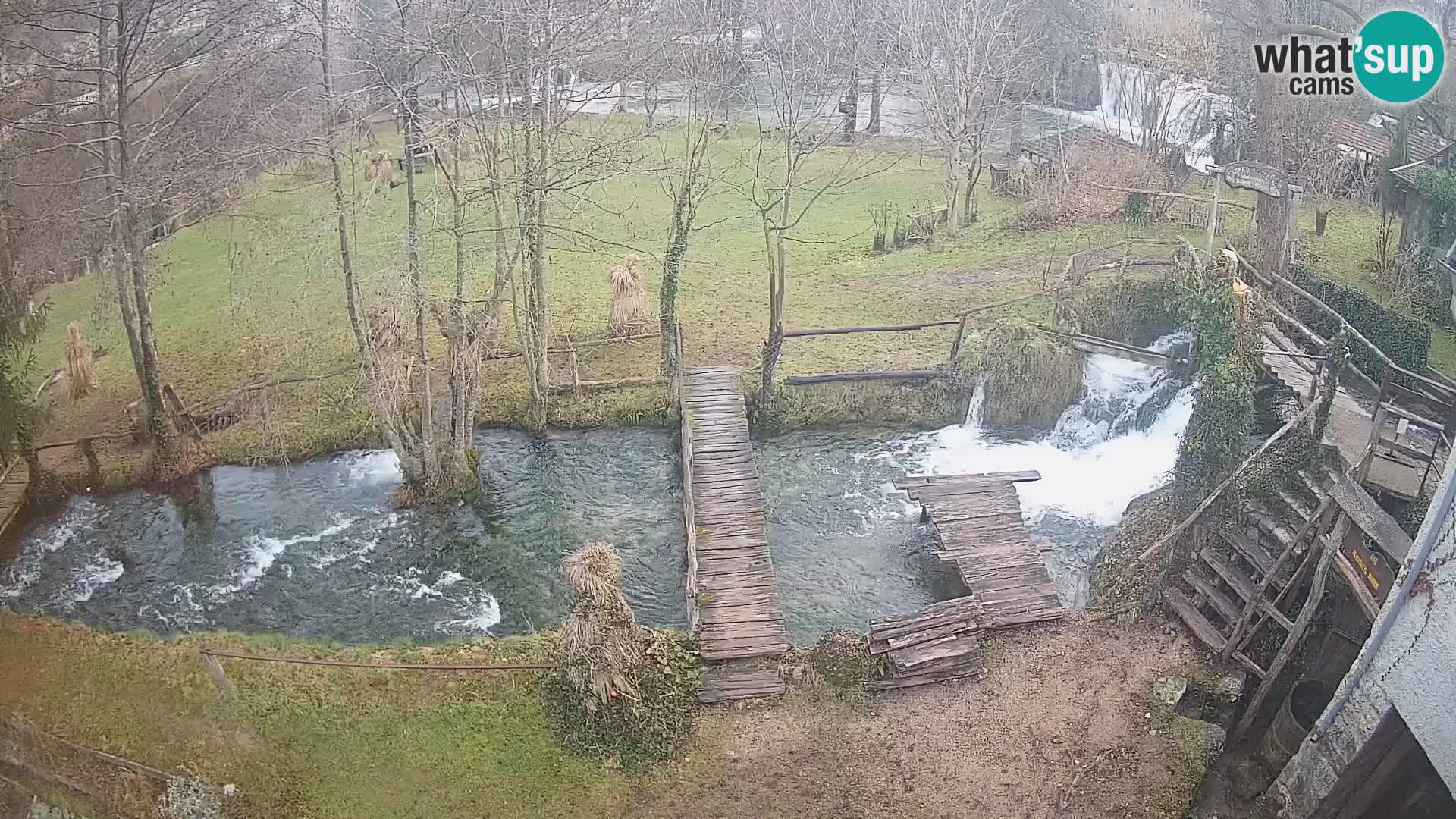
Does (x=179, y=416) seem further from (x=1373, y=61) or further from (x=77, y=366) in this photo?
(x=1373, y=61)

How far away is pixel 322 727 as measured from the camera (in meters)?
13.3

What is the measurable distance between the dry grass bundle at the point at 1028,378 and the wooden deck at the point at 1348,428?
389 cm

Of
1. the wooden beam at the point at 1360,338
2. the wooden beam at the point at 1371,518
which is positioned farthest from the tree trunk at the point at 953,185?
the wooden beam at the point at 1371,518

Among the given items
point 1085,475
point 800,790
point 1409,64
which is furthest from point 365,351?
Answer: point 1409,64

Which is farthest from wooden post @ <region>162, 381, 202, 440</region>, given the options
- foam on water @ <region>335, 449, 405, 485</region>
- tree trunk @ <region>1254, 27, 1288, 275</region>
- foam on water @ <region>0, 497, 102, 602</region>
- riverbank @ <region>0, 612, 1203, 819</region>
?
tree trunk @ <region>1254, 27, 1288, 275</region>

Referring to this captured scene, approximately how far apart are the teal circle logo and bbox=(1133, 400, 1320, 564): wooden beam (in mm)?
8142

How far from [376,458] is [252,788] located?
8.76 metres

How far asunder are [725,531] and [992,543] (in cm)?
420

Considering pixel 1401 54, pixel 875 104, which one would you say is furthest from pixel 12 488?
pixel 875 104

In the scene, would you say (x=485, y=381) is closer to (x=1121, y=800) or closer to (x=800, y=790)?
(x=800, y=790)

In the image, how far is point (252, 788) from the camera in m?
12.4

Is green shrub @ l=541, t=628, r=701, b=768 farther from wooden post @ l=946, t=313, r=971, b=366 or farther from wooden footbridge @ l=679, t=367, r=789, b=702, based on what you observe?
wooden post @ l=946, t=313, r=971, b=366

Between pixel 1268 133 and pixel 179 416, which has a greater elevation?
pixel 1268 133

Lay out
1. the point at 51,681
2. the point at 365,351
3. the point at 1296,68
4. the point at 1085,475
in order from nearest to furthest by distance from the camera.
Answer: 1. the point at 51,681
2. the point at 365,351
3. the point at 1085,475
4. the point at 1296,68
